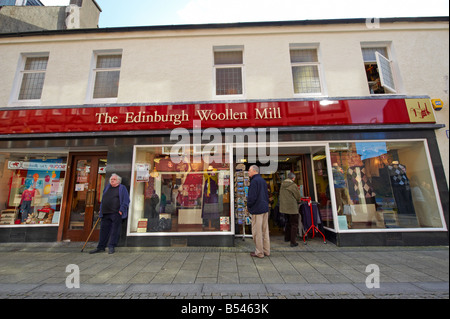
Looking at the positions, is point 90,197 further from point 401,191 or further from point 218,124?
point 401,191

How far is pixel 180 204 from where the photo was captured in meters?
6.01

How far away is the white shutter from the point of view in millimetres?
5957

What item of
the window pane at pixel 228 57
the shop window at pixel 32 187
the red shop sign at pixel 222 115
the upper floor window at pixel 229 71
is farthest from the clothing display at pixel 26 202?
the window pane at pixel 228 57

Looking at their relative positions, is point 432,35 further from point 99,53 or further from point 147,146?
point 99,53

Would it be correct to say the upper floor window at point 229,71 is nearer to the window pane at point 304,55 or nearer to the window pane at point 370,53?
the window pane at point 304,55

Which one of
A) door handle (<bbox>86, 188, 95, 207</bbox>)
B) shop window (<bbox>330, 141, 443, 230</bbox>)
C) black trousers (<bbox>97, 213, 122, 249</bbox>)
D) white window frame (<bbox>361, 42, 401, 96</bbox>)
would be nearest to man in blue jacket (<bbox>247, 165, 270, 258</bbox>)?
shop window (<bbox>330, 141, 443, 230</bbox>)

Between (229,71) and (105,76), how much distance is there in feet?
13.8

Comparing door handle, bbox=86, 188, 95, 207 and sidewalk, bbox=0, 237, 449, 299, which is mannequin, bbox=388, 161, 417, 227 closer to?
sidewalk, bbox=0, 237, 449, 299

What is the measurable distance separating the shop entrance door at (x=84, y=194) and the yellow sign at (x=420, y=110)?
9.69 m

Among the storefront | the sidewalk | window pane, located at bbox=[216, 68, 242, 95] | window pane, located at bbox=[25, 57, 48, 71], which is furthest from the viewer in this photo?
window pane, located at bbox=[25, 57, 48, 71]

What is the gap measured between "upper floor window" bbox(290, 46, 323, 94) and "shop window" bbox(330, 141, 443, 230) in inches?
80.4

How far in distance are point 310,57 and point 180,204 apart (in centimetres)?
653

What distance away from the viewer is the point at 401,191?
5.93m

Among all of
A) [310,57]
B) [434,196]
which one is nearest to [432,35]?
[310,57]
